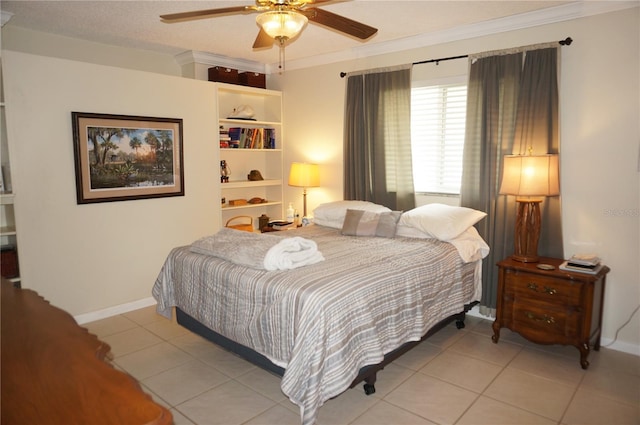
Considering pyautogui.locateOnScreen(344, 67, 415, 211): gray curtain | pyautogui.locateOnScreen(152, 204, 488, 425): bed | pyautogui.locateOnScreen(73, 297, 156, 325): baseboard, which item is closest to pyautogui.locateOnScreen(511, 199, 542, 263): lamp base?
pyautogui.locateOnScreen(152, 204, 488, 425): bed

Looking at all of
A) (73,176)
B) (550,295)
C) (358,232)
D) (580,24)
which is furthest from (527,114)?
(73,176)

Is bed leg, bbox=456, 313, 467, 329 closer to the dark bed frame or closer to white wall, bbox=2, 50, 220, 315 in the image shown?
the dark bed frame

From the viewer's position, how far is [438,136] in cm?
399

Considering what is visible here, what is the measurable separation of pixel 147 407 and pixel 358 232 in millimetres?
2908

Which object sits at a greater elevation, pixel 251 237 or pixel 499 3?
pixel 499 3

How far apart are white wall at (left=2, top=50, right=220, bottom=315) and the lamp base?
3021 mm

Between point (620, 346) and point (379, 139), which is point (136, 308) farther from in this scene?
point (620, 346)

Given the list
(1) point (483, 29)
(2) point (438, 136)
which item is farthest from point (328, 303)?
(1) point (483, 29)

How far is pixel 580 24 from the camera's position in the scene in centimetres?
314

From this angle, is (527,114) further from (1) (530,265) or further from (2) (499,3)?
(1) (530,265)

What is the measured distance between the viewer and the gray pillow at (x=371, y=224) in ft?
11.8

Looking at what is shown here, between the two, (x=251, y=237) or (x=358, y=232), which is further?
(x=358, y=232)

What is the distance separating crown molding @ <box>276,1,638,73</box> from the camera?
305cm

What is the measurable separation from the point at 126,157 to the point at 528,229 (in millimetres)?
3464
